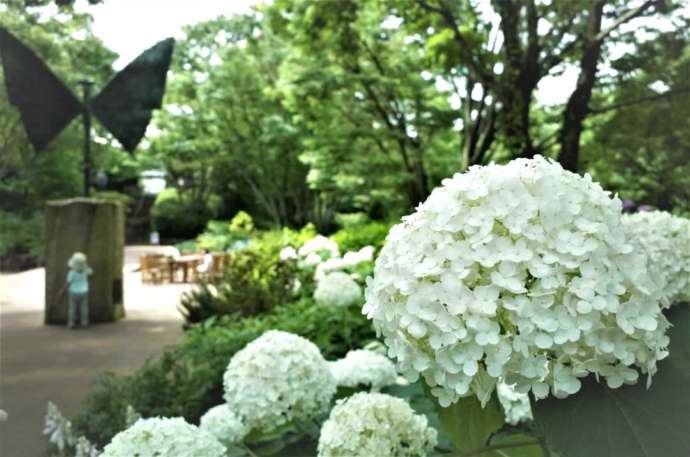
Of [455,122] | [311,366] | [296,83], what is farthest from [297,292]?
[311,366]

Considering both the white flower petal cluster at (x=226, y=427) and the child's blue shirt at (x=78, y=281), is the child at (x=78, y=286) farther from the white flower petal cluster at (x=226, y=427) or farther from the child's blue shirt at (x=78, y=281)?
the white flower petal cluster at (x=226, y=427)

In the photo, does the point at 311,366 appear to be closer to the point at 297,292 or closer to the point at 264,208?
the point at 264,208

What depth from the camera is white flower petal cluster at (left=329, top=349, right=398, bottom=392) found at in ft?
4.80

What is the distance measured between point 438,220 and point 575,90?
2042mm

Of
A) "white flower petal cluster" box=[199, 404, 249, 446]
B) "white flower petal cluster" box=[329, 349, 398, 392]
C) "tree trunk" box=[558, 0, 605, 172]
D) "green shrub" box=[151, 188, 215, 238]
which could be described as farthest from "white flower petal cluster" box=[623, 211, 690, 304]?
"green shrub" box=[151, 188, 215, 238]

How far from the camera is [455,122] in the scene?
3.04m

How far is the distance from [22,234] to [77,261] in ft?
0.74

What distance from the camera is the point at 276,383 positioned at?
113cm

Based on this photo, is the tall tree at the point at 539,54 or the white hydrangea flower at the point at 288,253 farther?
the white hydrangea flower at the point at 288,253

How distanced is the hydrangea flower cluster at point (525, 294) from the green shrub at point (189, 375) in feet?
5.30

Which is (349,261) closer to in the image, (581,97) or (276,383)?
(581,97)

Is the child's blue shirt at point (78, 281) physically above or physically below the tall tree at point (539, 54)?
below

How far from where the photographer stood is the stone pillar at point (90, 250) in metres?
2.50

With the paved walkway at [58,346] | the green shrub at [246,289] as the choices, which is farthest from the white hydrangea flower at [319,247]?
the paved walkway at [58,346]
